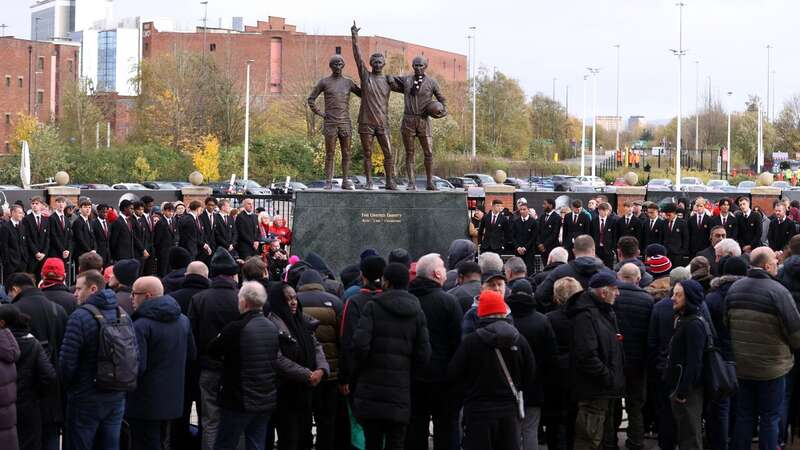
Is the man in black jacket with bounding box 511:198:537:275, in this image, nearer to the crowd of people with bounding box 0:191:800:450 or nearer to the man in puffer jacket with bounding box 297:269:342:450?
the crowd of people with bounding box 0:191:800:450

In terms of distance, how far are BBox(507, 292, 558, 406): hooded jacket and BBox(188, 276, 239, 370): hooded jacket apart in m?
2.17

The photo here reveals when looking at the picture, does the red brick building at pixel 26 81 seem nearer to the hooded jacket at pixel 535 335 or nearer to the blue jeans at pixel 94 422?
the blue jeans at pixel 94 422

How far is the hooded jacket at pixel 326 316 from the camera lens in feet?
31.9

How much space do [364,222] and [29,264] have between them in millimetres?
6226

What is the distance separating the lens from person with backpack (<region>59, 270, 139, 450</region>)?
867cm

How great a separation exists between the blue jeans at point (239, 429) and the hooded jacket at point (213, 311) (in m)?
0.59

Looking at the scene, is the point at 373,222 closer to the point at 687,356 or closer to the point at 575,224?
the point at 575,224

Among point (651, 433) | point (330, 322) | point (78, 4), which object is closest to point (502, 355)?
point (330, 322)

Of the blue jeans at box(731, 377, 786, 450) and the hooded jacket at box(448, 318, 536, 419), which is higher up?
the hooded jacket at box(448, 318, 536, 419)

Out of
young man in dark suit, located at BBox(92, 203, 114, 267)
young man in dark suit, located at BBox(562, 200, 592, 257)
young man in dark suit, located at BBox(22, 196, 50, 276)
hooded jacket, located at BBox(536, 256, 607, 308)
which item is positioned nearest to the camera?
hooded jacket, located at BBox(536, 256, 607, 308)

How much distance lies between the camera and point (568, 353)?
9.40m

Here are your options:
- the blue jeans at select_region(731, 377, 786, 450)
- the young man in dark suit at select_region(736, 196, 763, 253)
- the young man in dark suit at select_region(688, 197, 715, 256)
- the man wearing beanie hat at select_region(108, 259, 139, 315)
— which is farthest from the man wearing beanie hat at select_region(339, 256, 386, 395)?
the young man in dark suit at select_region(736, 196, 763, 253)

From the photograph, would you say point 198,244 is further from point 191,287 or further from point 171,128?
point 171,128

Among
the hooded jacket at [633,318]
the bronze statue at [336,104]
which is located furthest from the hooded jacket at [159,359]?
the bronze statue at [336,104]
